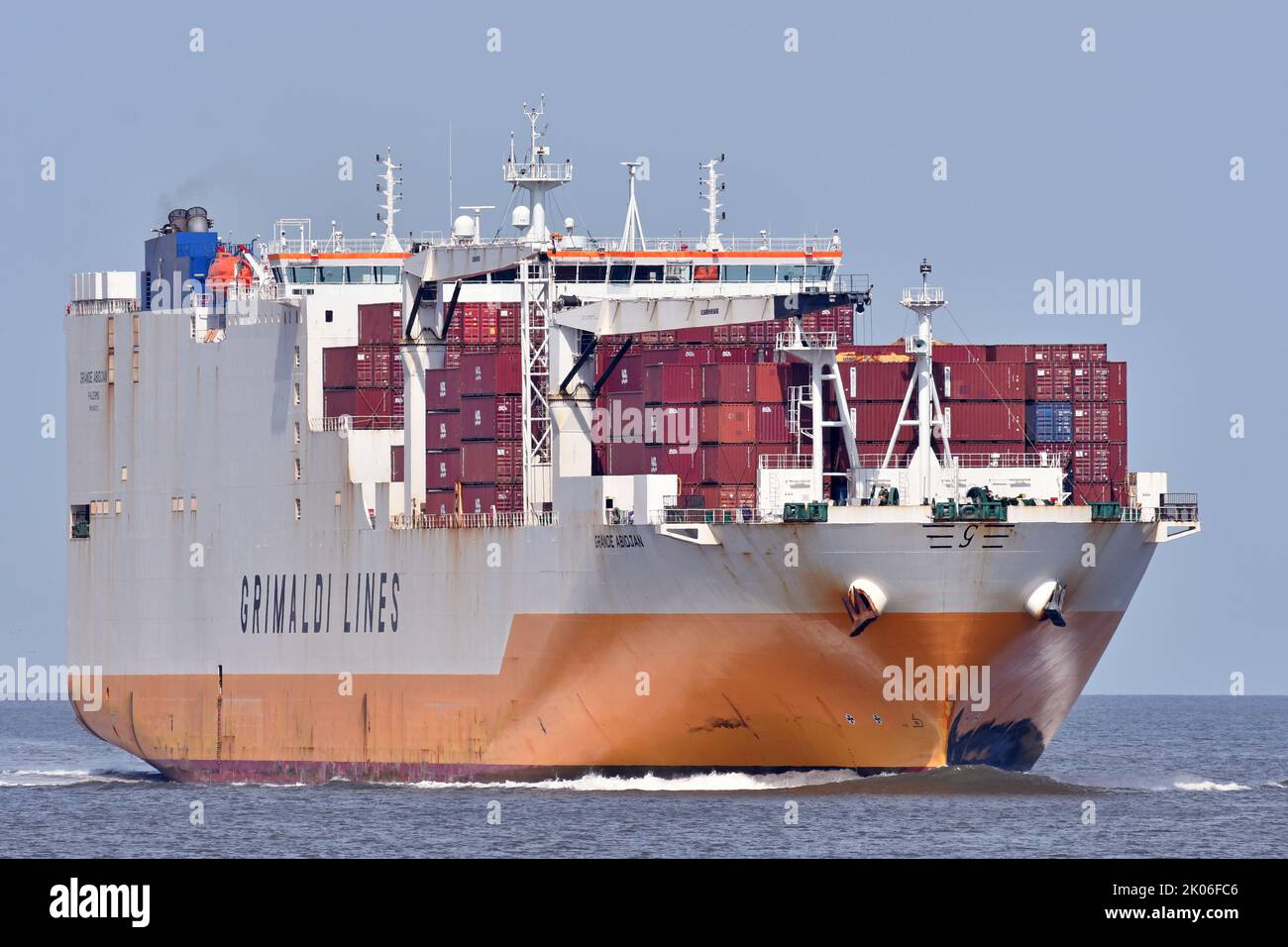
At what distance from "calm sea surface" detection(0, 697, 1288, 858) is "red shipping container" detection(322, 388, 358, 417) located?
8.35 meters

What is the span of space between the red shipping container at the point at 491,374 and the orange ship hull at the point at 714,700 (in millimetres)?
5131

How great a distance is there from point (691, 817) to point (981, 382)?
35.2ft

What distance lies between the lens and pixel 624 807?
4569 cm

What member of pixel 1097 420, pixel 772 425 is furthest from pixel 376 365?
pixel 1097 420

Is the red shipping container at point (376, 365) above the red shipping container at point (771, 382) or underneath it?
above

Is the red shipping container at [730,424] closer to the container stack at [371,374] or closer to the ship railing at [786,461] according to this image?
the ship railing at [786,461]

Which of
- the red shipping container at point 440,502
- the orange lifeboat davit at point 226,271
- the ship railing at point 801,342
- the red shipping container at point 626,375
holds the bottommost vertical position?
the red shipping container at point 440,502

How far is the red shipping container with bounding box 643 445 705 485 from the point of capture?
47.5m

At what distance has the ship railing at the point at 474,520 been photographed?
50.2 metres

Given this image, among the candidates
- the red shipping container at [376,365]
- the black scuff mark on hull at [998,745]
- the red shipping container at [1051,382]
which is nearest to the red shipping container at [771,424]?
the red shipping container at [1051,382]
